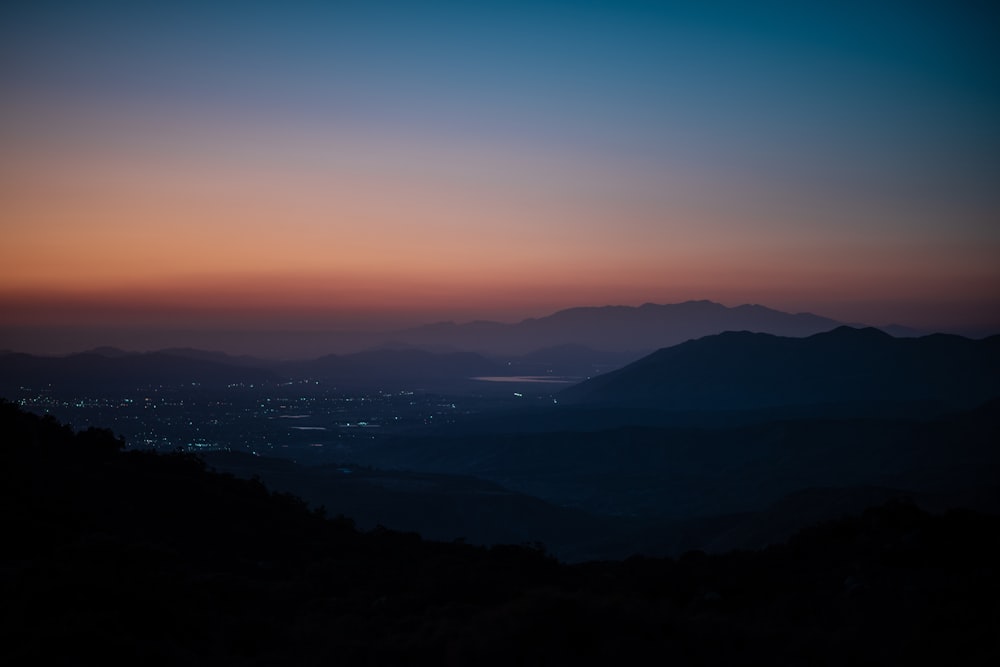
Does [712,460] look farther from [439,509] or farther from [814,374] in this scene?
[814,374]

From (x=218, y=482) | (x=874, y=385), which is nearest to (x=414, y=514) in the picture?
(x=218, y=482)

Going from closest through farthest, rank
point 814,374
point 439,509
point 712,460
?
1. point 439,509
2. point 712,460
3. point 814,374

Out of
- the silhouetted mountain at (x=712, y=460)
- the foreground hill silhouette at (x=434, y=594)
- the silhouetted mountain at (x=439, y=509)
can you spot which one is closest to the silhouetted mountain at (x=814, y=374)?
the silhouetted mountain at (x=712, y=460)

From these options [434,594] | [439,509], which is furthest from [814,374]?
[434,594]

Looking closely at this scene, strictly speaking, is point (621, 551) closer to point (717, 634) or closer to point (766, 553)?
point (766, 553)

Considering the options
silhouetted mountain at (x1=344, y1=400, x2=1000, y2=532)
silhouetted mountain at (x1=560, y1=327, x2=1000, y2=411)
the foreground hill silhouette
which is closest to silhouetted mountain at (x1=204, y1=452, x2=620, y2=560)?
silhouetted mountain at (x1=344, y1=400, x2=1000, y2=532)

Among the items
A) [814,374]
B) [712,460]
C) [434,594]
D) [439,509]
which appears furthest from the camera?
[814,374]
